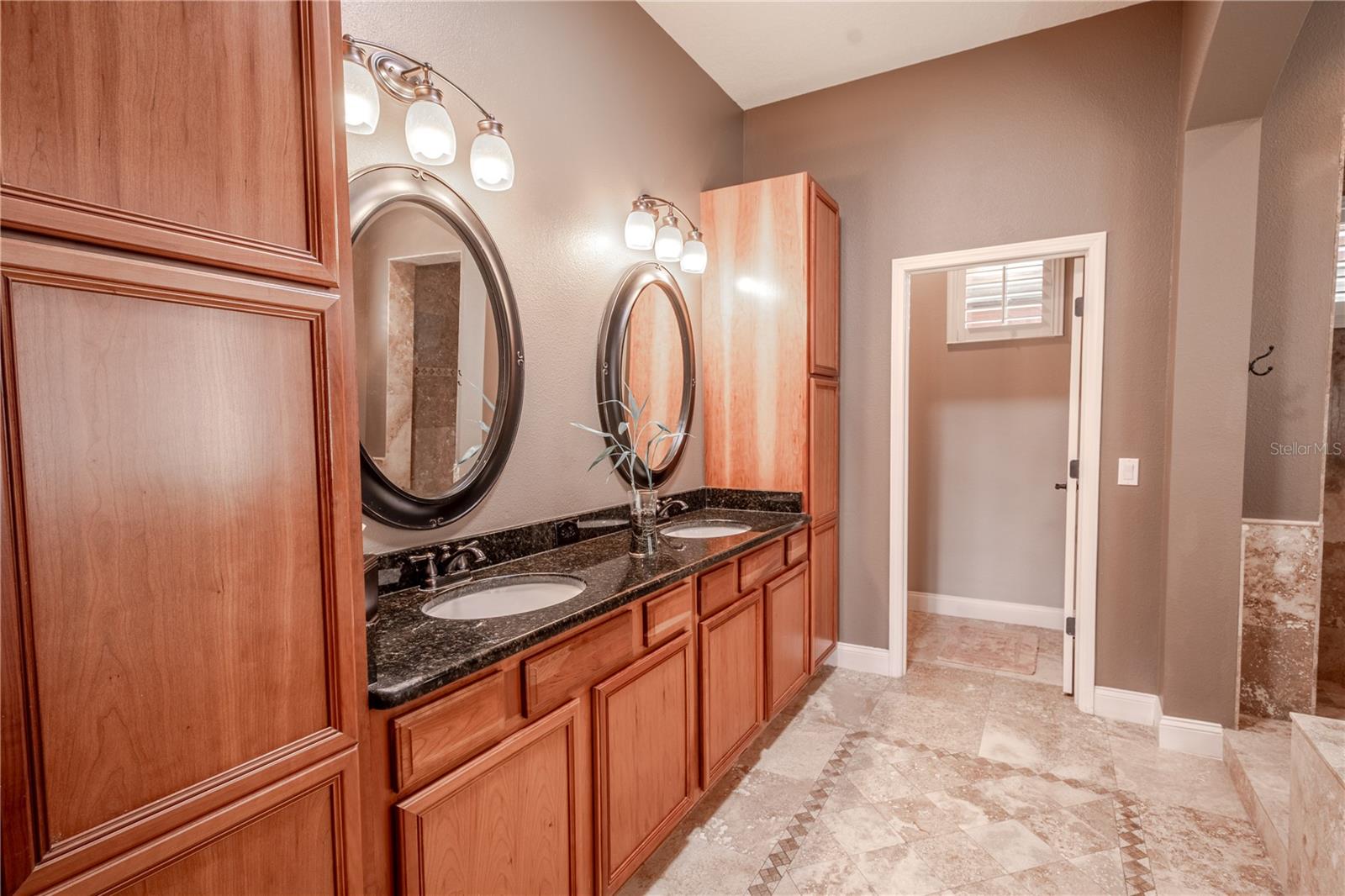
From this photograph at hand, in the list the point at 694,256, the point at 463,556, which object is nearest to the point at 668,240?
the point at 694,256

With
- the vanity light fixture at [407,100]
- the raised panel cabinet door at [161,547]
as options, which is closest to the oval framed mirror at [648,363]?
the vanity light fixture at [407,100]

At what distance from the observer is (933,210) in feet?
10.0

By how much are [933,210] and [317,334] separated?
9.89 ft

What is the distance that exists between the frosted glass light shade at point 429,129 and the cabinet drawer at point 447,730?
129 centimetres

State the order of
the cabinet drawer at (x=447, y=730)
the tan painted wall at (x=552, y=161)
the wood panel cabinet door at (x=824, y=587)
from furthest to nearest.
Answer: the wood panel cabinet door at (x=824, y=587), the tan painted wall at (x=552, y=161), the cabinet drawer at (x=447, y=730)

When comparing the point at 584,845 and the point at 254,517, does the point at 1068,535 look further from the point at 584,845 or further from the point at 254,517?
the point at 254,517

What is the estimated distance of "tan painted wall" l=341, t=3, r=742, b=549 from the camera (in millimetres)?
1775

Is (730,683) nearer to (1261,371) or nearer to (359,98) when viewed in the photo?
(359,98)

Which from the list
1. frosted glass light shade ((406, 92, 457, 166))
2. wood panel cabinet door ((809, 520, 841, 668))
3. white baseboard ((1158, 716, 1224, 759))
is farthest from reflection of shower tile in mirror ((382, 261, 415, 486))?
white baseboard ((1158, 716, 1224, 759))

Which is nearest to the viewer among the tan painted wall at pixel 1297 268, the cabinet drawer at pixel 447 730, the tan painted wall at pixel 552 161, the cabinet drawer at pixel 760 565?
the cabinet drawer at pixel 447 730

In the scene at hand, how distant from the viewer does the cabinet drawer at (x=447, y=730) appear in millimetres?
1055

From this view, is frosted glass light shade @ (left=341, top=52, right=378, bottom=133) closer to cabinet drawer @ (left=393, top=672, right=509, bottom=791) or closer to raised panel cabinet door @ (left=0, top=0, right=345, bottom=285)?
raised panel cabinet door @ (left=0, top=0, right=345, bottom=285)

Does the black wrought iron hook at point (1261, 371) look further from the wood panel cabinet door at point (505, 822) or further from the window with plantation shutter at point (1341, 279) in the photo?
the wood panel cabinet door at point (505, 822)

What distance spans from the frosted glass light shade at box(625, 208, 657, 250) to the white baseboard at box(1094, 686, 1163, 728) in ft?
9.40
